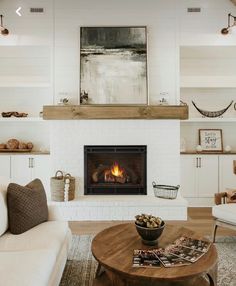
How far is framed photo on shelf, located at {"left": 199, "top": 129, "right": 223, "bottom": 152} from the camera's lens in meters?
4.86

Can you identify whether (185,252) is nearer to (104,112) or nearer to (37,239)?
(37,239)

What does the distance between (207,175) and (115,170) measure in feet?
4.95

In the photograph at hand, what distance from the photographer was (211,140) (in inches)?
193

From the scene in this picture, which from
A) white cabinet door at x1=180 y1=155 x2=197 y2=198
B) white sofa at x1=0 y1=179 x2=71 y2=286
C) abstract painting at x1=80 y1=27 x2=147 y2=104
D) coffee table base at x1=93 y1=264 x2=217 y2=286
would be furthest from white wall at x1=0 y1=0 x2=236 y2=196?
coffee table base at x1=93 y1=264 x2=217 y2=286

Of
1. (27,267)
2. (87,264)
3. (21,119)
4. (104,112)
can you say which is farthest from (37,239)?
(21,119)

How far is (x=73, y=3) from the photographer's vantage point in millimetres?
4223

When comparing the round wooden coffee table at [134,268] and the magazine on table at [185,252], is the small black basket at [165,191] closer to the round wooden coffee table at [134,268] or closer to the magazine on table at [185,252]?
the round wooden coffee table at [134,268]

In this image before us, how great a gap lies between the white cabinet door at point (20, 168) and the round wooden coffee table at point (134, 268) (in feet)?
8.56

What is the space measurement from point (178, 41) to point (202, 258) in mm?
3366

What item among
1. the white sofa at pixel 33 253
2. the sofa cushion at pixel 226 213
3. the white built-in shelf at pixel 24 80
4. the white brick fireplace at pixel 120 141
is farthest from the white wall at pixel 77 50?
the white sofa at pixel 33 253

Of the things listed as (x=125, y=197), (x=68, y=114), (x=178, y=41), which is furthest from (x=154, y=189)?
(x=178, y=41)

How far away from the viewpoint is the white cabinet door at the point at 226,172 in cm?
451

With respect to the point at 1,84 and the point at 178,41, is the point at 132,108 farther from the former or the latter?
the point at 1,84

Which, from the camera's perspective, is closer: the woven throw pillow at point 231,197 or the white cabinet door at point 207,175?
the woven throw pillow at point 231,197
